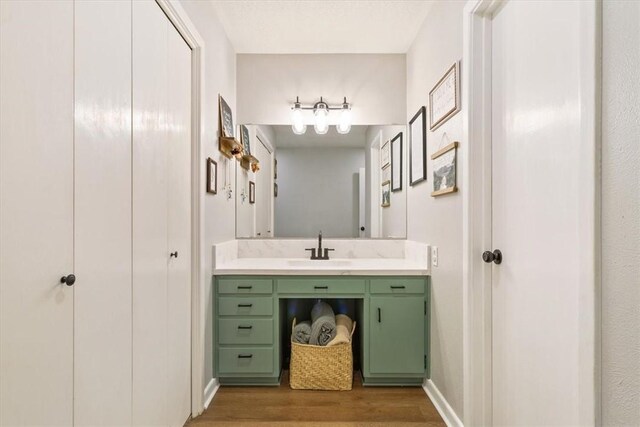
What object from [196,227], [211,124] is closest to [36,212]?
[196,227]

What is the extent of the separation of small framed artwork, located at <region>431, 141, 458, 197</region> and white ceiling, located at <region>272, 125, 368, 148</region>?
35.0 inches

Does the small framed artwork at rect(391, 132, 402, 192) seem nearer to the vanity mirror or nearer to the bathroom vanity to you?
the vanity mirror

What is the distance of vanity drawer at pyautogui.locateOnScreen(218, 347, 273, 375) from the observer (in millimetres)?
2209

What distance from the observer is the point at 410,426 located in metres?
1.85

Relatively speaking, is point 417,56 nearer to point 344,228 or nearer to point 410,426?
point 344,228

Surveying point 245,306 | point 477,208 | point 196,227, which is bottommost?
point 245,306

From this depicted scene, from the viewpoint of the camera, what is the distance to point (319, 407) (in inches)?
80.0

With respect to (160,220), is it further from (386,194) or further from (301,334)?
(386,194)

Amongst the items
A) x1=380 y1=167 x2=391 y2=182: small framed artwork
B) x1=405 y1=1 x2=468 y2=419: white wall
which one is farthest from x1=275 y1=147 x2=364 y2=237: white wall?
x1=405 y1=1 x2=468 y2=419: white wall

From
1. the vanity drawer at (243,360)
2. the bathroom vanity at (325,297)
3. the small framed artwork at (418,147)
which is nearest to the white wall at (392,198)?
the small framed artwork at (418,147)

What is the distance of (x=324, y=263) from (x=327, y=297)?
41cm

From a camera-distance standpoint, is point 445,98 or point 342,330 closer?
point 445,98

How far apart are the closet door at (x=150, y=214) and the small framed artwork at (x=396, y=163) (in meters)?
1.79

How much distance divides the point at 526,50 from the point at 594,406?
1.19m
